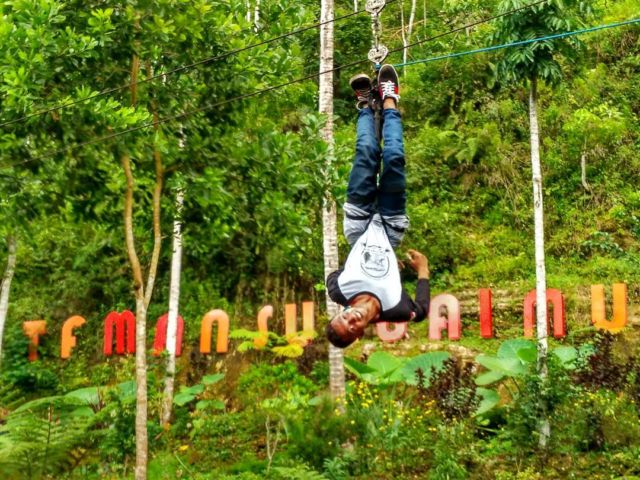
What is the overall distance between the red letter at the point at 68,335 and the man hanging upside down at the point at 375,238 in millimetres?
12259

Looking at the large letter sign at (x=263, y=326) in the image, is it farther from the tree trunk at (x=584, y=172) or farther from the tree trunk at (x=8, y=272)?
the tree trunk at (x=584, y=172)

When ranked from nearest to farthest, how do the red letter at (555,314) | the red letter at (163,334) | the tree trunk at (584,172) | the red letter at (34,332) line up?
the red letter at (555,314) → the red letter at (163,334) → the tree trunk at (584,172) → the red letter at (34,332)

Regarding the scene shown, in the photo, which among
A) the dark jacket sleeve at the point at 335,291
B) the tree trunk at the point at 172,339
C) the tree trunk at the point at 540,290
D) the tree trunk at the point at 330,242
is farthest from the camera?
the tree trunk at the point at 172,339

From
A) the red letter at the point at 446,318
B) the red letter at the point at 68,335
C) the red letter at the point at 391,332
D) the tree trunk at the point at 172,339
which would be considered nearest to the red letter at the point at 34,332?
the red letter at the point at 68,335

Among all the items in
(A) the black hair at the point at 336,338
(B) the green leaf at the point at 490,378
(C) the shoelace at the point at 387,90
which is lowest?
(B) the green leaf at the point at 490,378

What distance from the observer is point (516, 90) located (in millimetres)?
18203

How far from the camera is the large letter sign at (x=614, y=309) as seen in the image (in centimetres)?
1160

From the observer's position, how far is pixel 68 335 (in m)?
16.6

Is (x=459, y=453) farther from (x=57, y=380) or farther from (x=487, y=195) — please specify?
(x=57, y=380)

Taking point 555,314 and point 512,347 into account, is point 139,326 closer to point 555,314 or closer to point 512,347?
point 512,347

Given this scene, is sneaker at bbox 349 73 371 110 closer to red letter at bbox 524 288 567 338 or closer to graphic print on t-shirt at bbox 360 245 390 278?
graphic print on t-shirt at bbox 360 245 390 278

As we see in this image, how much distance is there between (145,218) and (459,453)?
16.3 ft

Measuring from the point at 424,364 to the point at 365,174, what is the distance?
263 inches

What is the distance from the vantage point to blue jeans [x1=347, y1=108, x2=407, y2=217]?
5539mm
